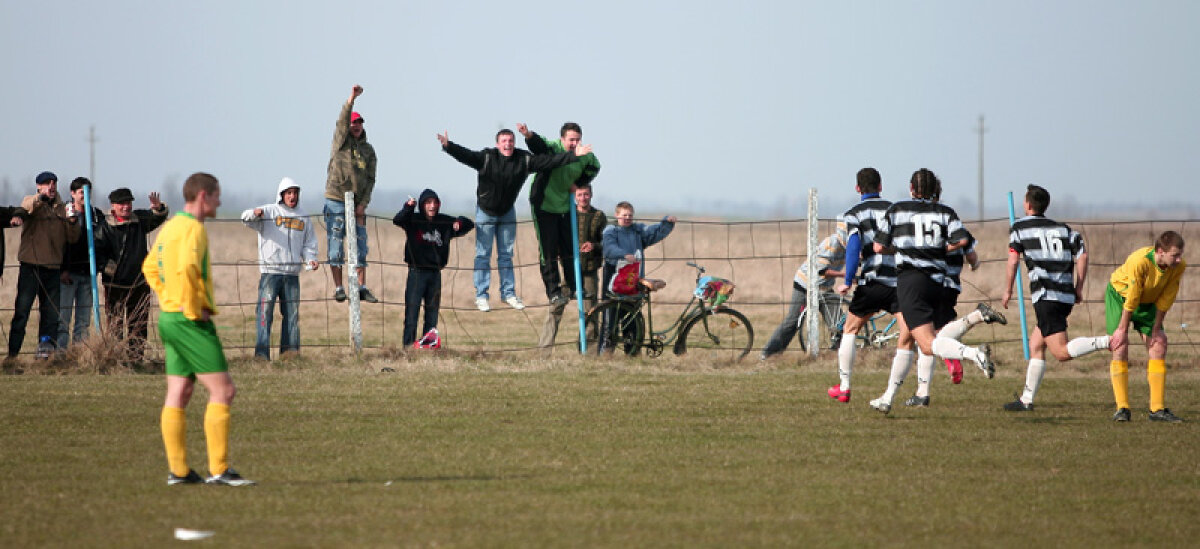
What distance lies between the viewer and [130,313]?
1238 centimetres

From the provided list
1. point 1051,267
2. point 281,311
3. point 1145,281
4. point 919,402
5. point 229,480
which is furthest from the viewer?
point 281,311

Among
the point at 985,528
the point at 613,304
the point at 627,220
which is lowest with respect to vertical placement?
the point at 985,528

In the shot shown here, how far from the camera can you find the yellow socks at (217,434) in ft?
21.4

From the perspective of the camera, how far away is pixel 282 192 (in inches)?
511

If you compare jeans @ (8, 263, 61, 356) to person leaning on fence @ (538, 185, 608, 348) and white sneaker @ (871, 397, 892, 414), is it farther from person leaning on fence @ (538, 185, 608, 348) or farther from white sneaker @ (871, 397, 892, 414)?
white sneaker @ (871, 397, 892, 414)

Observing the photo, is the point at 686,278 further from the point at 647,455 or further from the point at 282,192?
the point at 647,455

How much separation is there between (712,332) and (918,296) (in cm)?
457

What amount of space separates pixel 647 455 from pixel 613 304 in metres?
5.79

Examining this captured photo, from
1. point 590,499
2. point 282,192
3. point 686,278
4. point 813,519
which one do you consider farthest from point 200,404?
point 686,278

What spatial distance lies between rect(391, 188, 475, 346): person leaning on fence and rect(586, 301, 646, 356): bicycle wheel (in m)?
1.68

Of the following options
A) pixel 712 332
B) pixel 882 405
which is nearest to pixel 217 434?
pixel 882 405

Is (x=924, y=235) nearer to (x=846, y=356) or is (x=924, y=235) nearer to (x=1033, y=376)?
(x=846, y=356)

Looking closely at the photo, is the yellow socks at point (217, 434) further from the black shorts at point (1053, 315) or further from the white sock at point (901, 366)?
the black shorts at point (1053, 315)

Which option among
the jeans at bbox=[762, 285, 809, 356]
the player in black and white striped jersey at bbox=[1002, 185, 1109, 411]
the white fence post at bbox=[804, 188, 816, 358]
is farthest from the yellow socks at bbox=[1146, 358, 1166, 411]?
the jeans at bbox=[762, 285, 809, 356]
